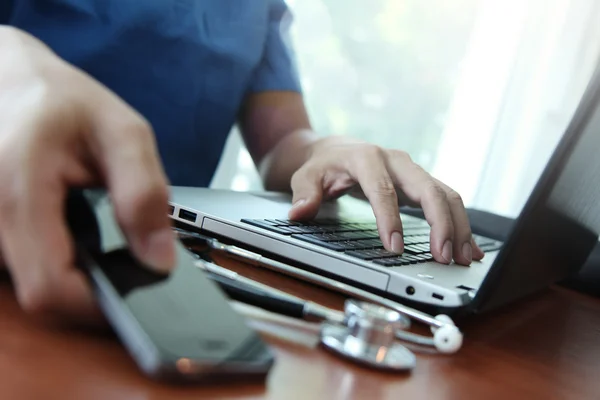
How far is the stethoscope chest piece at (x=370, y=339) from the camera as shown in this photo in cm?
32

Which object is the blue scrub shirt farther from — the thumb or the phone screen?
the phone screen

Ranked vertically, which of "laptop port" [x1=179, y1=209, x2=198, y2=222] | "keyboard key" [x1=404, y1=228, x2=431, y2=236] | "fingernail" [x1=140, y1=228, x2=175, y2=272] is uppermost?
"fingernail" [x1=140, y1=228, x2=175, y2=272]

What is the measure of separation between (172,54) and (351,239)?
39cm

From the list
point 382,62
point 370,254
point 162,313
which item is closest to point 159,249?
point 162,313

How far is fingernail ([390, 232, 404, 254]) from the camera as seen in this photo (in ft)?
1.73

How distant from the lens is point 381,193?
57 centimetres

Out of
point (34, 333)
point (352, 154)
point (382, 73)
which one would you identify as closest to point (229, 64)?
point (352, 154)

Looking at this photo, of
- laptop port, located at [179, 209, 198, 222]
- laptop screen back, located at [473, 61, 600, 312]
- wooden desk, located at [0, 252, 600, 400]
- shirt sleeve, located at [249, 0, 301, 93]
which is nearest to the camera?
wooden desk, located at [0, 252, 600, 400]

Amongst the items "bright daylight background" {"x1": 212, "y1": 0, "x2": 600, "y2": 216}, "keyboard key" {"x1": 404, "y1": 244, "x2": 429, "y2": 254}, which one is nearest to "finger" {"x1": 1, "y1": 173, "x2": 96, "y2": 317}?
"keyboard key" {"x1": 404, "y1": 244, "x2": 429, "y2": 254}

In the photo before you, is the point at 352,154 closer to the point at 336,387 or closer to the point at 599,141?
the point at 599,141

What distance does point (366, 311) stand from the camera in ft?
1.09

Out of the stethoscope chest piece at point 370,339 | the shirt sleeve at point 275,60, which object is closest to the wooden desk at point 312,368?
the stethoscope chest piece at point 370,339

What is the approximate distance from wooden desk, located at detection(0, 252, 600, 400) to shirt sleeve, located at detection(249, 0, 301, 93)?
55 cm

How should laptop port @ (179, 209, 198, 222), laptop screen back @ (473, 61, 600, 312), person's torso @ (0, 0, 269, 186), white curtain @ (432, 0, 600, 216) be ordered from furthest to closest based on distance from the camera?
1. white curtain @ (432, 0, 600, 216)
2. person's torso @ (0, 0, 269, 186)
3. laptop port @ (179, 209, 198, 222)
4. laptop screen back @ (473, 61, 600, 312)
